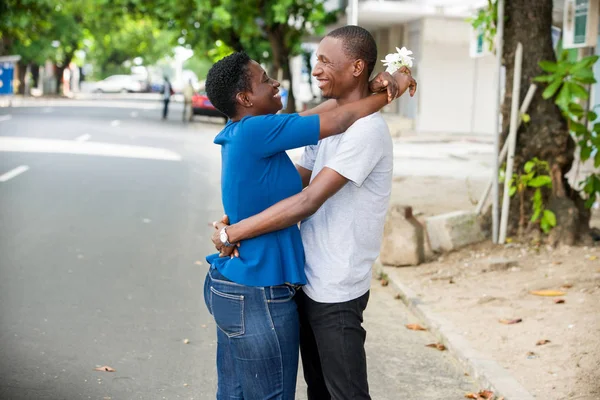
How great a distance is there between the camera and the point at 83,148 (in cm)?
1919

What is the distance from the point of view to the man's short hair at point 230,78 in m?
3.08

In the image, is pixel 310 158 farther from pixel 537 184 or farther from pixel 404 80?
pixel 537 184

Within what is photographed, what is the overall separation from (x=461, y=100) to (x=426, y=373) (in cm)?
2363

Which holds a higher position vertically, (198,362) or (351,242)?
(351,242)

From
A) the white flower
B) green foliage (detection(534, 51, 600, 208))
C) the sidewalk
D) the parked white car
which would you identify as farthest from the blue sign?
the parked white car

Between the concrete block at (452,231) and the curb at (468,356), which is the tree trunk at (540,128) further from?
the curb at (468,356)

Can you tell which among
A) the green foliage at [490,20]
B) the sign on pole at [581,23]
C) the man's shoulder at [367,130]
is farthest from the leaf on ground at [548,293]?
the man's shoulder at [367,130]

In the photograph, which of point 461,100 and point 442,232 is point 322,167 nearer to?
point 442,232

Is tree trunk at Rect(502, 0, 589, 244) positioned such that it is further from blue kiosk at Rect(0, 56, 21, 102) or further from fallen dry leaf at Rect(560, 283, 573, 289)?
blue kiosk at Rect(0, 56, 21, 102)

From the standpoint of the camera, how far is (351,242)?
3.16 meters

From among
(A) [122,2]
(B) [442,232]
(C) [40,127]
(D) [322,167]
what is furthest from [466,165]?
(A) [122,2]

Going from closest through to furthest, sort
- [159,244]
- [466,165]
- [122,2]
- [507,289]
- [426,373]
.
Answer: [426,373], [507,289], [159,244], [466,165], [122,2]

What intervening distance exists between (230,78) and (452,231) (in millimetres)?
5786

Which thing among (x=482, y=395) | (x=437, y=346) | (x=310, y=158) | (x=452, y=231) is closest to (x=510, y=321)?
(x=437, y=346)
